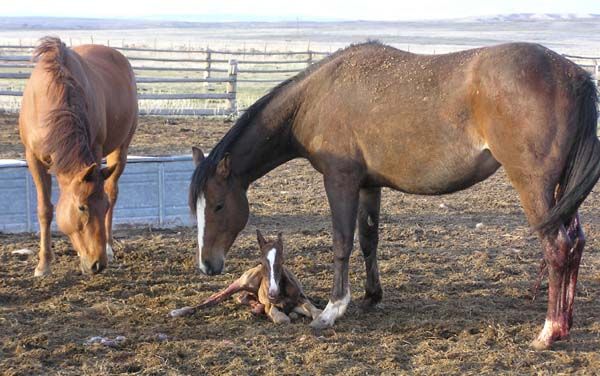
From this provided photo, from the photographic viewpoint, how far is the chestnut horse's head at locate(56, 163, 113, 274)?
6359mm

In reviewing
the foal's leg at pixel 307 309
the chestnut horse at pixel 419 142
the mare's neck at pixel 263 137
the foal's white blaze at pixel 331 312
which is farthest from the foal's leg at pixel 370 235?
the mare's neck at pixel 263 137

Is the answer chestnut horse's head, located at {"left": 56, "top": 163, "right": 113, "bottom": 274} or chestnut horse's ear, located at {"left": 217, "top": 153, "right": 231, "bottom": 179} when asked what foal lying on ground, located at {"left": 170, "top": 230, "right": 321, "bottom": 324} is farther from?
chestnut horse's head, located at {"left": 56, "top": 163, "right": 113, "bottom": 274}

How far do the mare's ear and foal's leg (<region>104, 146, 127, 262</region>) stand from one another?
4.49 feet

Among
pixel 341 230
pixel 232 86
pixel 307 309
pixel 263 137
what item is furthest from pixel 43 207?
pixel 232 86

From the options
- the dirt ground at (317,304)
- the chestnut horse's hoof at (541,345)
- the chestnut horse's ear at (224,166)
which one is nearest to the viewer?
the dirt ground at (317,304)

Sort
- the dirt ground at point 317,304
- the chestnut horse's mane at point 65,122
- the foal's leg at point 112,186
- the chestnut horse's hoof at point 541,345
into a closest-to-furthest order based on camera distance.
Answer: the dirt ground at point 317,304 → the chestnut horse's hoof at point 541,345 → the chestnut horse's mane at point 65,122 → the foal's leg at point 112,186

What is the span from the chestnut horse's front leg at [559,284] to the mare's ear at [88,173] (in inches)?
124

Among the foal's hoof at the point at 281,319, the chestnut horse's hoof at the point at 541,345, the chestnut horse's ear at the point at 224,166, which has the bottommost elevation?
the foal's hoof at the point at 281,319

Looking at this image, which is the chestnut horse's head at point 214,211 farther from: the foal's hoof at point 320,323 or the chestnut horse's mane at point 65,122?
the chestnut horse's mane at point 65,122

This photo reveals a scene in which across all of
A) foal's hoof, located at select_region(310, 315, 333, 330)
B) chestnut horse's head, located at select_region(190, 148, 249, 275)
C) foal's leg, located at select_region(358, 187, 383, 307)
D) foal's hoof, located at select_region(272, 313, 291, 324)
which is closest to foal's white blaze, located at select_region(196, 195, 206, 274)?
chestnut horse's head, located at select_region(190, 148, 249, 275)

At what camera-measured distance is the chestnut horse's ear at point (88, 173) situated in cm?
627

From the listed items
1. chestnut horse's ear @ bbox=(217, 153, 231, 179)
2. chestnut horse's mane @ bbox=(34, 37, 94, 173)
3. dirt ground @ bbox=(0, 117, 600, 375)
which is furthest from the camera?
chestnut horse's mane @ bbox=(34, 37, 94, 173)

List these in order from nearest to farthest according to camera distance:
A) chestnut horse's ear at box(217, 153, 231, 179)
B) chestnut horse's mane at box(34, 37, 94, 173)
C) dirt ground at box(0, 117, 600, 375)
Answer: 1. dirt ground at box(0, 117, 600, 375)
2. chestnut horse's ear at box(217, 153, 231, 179)
3. chestnut horse's mane at box(34, 37, 94, 173)

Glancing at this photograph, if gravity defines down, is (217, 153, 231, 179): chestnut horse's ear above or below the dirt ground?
above
